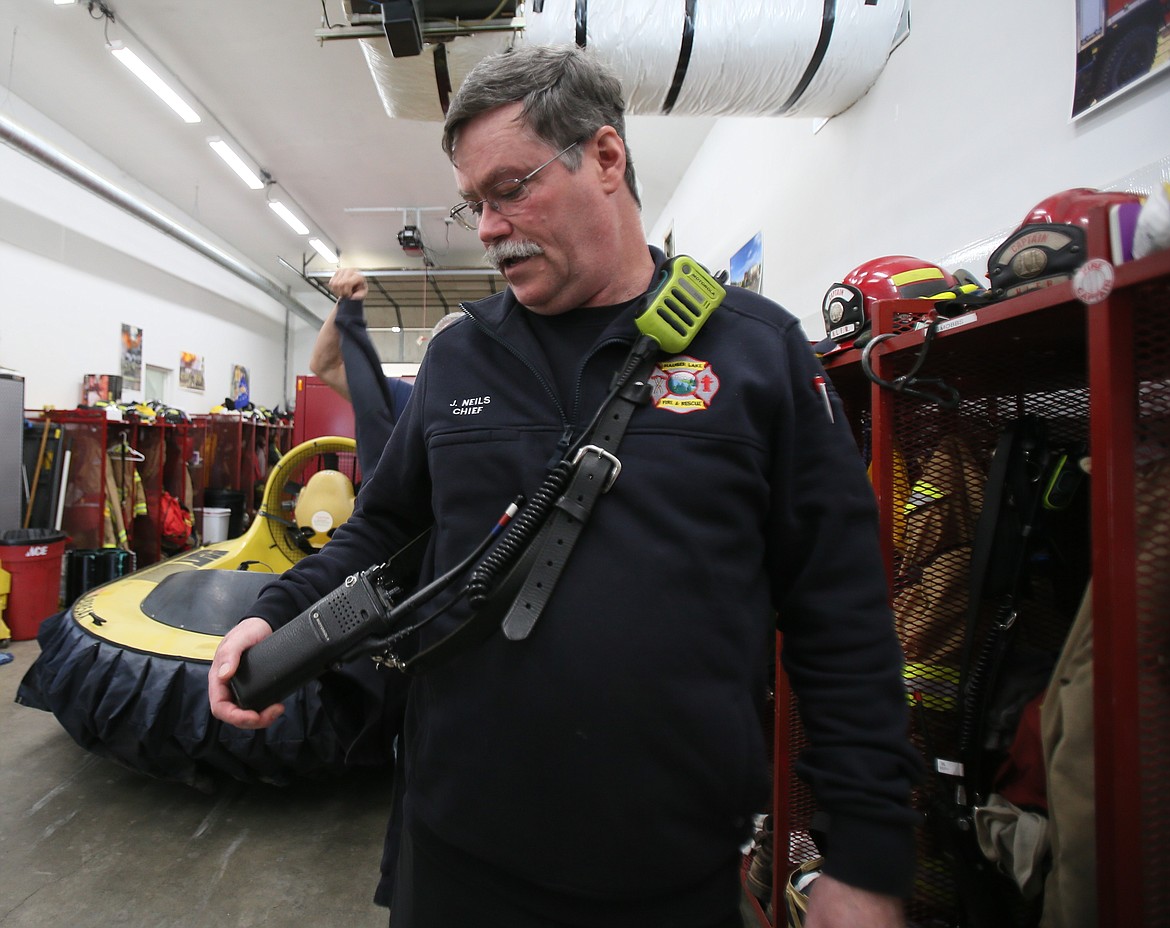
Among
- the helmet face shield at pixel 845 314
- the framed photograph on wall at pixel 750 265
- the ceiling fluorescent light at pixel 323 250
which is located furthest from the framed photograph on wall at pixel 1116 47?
the ceiling fluorescent light at pixel 323 250

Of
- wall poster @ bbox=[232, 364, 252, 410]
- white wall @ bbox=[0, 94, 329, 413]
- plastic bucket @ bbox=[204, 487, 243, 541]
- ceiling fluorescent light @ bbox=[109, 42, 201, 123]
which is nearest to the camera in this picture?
ceiling fluorescent light @ bbox=[109, 42, 201, 123]

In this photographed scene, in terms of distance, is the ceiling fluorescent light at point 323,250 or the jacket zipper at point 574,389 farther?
the ceiling fluorescent light at point 323,250

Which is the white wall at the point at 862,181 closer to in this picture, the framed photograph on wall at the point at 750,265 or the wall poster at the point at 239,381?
the framed photograph on wall at the point at 750,265

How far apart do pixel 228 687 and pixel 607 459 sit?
0.67m

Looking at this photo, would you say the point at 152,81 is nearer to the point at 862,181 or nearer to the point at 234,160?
the point at 234,160

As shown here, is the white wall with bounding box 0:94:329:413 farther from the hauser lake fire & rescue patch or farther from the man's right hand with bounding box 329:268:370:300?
the hauser lake fire & rescue patch

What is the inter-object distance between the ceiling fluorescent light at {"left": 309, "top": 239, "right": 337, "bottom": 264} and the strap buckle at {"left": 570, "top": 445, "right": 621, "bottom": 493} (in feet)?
33.8

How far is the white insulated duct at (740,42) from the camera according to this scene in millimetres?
2506

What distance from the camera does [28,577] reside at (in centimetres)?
454

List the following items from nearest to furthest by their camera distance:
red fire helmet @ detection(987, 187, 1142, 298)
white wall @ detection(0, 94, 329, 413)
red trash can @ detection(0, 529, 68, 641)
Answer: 1. red fire helmet @ detection(987, 187, 1142, 298)
2. red trash can @ detection(0, 529, 68, 641)
3. white wall @ detection(0, 94, 329, 413)

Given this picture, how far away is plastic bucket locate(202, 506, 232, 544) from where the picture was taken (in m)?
7.83

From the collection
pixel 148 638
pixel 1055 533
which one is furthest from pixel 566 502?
pixel 148 638

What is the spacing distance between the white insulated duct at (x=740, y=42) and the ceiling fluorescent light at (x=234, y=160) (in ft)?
17.1

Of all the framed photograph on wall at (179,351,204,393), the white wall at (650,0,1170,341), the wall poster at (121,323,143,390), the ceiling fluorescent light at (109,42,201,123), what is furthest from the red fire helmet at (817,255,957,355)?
the framed photograph on wall at (179,351,204,393)
